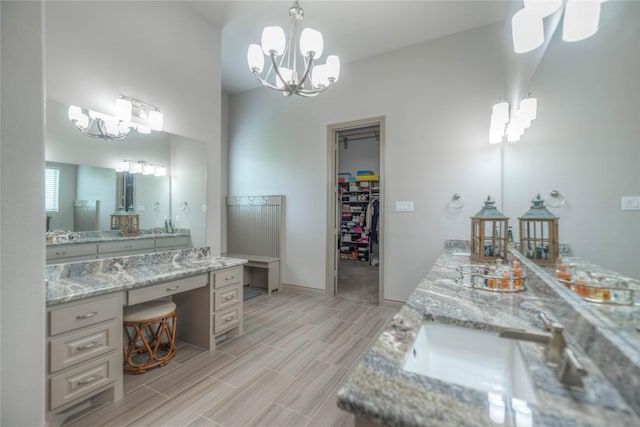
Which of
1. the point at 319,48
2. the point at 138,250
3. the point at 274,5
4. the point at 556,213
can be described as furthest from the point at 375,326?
the point at 274,5

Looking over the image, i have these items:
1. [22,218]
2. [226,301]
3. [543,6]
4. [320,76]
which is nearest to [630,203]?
[543,6]

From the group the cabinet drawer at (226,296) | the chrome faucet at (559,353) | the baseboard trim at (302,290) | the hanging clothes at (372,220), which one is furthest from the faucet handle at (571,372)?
the hanging clothes at (372,220)

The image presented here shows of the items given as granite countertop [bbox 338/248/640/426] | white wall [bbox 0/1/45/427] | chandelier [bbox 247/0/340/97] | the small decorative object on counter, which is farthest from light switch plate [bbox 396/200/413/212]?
white wall [bbox 0/1/45/427]

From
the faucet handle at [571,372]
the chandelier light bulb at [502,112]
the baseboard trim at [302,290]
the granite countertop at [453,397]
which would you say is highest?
the chandelier light bulb at [502,112]

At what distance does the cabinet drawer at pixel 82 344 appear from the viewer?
4.81ft

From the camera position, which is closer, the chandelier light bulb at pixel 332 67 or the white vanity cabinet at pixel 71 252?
the white vanity cabinet at pixel 71 252

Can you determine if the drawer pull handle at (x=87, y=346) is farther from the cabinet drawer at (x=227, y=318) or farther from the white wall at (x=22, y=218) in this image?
the cabinet drawer at (x=227, y=318)

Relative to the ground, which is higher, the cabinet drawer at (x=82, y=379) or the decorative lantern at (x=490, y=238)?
the decorative lantern at (x=490, y=238)

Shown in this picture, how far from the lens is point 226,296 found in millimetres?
2477

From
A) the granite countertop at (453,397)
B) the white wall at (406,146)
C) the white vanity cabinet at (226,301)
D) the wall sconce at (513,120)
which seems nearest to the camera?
the granite countertop at (453,397)

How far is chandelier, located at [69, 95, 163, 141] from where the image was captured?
198 centimetres

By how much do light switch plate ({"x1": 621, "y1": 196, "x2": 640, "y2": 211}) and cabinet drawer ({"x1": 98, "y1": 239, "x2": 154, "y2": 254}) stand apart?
2.88 m

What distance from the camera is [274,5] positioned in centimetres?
268

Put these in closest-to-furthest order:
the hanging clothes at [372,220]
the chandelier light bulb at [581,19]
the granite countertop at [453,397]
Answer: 1. the granite countertop at [453,397]
2. the chandelier light bulb at [581,19]
3. the hanging clothes at [372,220]
